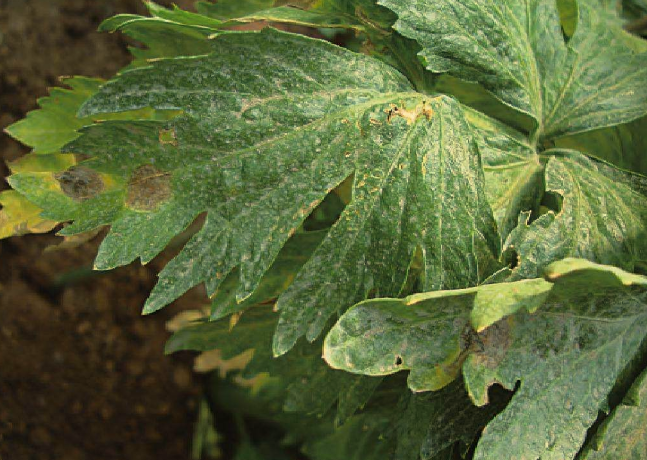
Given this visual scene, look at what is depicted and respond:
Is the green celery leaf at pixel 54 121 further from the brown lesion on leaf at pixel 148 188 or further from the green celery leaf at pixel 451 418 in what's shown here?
the green celery leaf at pixel 451 418

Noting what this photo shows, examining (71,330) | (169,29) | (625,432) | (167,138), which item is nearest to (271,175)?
(167,138)

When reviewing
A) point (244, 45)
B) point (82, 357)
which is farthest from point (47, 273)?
point (244, 45)

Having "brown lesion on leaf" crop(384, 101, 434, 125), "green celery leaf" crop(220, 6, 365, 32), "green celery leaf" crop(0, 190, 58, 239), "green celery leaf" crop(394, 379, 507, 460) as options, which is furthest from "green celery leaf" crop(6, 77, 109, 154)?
"green celery leaf" crop(394, 379, 507, 460)

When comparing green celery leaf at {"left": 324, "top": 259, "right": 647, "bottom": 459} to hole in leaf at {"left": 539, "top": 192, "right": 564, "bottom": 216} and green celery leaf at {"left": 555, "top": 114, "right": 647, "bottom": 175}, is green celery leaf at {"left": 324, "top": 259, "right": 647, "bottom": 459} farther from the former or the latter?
green celery leaf at {"left": 555, "top": 114, "right": 647, "bottom": 175}

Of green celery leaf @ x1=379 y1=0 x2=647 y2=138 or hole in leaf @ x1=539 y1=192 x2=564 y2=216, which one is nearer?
green celery leaf @ x1=379 y1=0 x2=647 y2=138

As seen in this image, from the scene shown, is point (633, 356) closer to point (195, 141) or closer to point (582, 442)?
point (582, 442)

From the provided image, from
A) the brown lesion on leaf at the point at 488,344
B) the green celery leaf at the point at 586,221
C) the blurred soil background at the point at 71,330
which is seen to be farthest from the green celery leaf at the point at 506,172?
the blurred soil background at the point at 71,330
